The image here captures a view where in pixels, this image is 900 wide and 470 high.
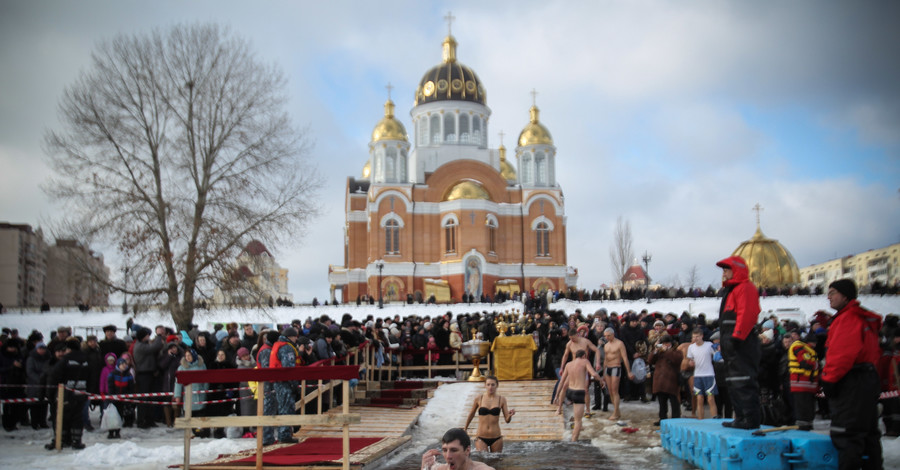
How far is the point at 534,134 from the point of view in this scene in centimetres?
5631

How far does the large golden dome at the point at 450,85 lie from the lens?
57.5 meters

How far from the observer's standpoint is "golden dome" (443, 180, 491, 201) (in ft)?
169

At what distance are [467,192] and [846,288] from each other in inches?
1783

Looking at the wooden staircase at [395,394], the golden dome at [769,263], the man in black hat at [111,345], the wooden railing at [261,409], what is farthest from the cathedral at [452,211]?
the wooden railing at [261,409]

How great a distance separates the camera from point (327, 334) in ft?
48.2

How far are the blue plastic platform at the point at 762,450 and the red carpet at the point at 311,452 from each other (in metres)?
3.86

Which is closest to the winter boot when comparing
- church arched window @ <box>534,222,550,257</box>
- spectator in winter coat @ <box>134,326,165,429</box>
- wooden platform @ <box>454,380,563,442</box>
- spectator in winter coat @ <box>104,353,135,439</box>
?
spectator in winter coat @ <box>104,353,135,439</box>

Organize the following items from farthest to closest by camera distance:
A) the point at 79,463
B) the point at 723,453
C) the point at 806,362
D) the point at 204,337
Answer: the point at 204,337, the point at 79,463, the point at 806,362, the point at 723,453

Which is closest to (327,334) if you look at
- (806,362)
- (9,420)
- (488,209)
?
(9,420)

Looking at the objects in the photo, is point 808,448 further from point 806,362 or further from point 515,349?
point 515,349

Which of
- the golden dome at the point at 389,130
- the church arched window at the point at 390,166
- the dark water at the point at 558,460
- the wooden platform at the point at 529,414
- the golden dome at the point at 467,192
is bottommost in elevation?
the wooden platform at the point at 529,414

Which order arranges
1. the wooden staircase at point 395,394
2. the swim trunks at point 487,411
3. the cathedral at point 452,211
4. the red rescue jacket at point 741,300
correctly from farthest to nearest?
the cathedral at point 452,211 < the wooden staircase at point 395,394 < the swim trunks at point 487,411 < the red rescue jacket at point 741,300

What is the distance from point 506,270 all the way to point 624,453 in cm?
4256

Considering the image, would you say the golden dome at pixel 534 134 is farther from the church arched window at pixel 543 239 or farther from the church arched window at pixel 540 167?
the church arched window at pixel 543 239
